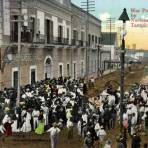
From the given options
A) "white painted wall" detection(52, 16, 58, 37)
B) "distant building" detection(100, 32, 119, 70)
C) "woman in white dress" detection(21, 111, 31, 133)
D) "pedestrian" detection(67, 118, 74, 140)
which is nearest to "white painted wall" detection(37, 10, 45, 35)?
"white painted wall" detection(52, 16, 58, 37)

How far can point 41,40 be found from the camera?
44281mm

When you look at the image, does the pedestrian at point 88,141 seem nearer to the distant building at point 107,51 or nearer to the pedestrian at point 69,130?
the pedestrian at point 69,130

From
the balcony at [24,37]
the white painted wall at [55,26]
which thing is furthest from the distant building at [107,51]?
the balcony at [24,37]

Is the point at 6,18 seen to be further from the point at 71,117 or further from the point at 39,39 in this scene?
the point at 71,117

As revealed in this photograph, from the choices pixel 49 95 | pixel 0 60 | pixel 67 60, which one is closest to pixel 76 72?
pixel 67 60

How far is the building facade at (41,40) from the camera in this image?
36812 millimetres

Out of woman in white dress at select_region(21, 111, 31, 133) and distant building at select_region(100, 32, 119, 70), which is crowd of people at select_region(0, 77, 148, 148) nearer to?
woman in white dress at select_region(21, 111, 31, 133)

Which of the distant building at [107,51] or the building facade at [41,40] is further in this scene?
the distant building at [107,51]

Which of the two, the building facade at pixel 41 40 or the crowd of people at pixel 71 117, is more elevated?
the building facade at pixel 41 40

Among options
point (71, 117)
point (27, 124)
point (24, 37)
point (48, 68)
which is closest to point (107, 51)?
point (48, 68)

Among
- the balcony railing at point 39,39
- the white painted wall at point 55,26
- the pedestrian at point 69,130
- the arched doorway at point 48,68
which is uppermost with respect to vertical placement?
the white painted wall at point 55,26

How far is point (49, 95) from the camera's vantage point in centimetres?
3030

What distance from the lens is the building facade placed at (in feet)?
121

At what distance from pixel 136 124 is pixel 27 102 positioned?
606 cm
